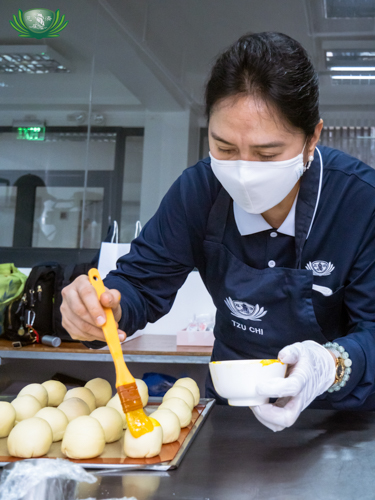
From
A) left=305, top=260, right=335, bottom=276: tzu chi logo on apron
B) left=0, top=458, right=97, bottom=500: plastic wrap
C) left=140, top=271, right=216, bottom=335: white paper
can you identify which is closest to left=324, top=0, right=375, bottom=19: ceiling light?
left=140, top=271, right=216, bottom=335: white paper

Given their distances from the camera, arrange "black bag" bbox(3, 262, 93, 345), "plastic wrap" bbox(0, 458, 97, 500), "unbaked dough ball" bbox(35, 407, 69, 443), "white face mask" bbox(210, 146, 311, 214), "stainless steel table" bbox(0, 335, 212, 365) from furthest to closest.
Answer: "black bag" bbox(3, 262, 93, 345)
"stainless steel table" bbox(0, 335, 212, 365)
"white face mask" bbox(210, 146, 311, 214)
"unbaked dough ball" bbox(35, 407, 69, 443)
"plastic wrap" bbox(0, 458, 97, 500)

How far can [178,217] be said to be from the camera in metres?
1.27

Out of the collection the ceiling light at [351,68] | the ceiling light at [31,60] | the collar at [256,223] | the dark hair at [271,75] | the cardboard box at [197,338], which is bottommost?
the cardboard box at [197,338]

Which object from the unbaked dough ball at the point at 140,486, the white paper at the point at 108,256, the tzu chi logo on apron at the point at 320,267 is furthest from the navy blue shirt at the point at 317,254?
the white paper at the point at 108,256

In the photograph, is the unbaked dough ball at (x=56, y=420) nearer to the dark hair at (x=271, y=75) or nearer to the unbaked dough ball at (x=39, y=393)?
the unbaked dough ball at (x=39, y=393)

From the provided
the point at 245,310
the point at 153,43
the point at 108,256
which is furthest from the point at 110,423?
the point at 153,43

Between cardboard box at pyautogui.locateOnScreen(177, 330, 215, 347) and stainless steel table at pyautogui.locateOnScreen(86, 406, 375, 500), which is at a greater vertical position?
stainless steel table at pyautogui.locateOnScreen(86, 406, 375, 500)

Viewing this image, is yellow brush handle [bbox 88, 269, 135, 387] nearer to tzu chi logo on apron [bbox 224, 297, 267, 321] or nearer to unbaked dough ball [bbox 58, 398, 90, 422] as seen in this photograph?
unbaked dough ball [bbox 58, 398, 90, 422]

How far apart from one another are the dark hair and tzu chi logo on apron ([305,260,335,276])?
31cm

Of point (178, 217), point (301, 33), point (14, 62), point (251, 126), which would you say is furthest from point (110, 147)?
point (251, 126)

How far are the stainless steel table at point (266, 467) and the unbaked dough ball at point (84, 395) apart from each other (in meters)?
0.28

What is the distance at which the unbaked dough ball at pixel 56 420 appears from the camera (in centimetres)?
90

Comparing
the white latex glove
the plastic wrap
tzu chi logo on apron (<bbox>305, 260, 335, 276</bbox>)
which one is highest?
tzu chi logo on apron (<bbox>305, 260, 335, 276</bbox>)

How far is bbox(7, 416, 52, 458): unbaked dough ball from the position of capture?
0.81 meters
